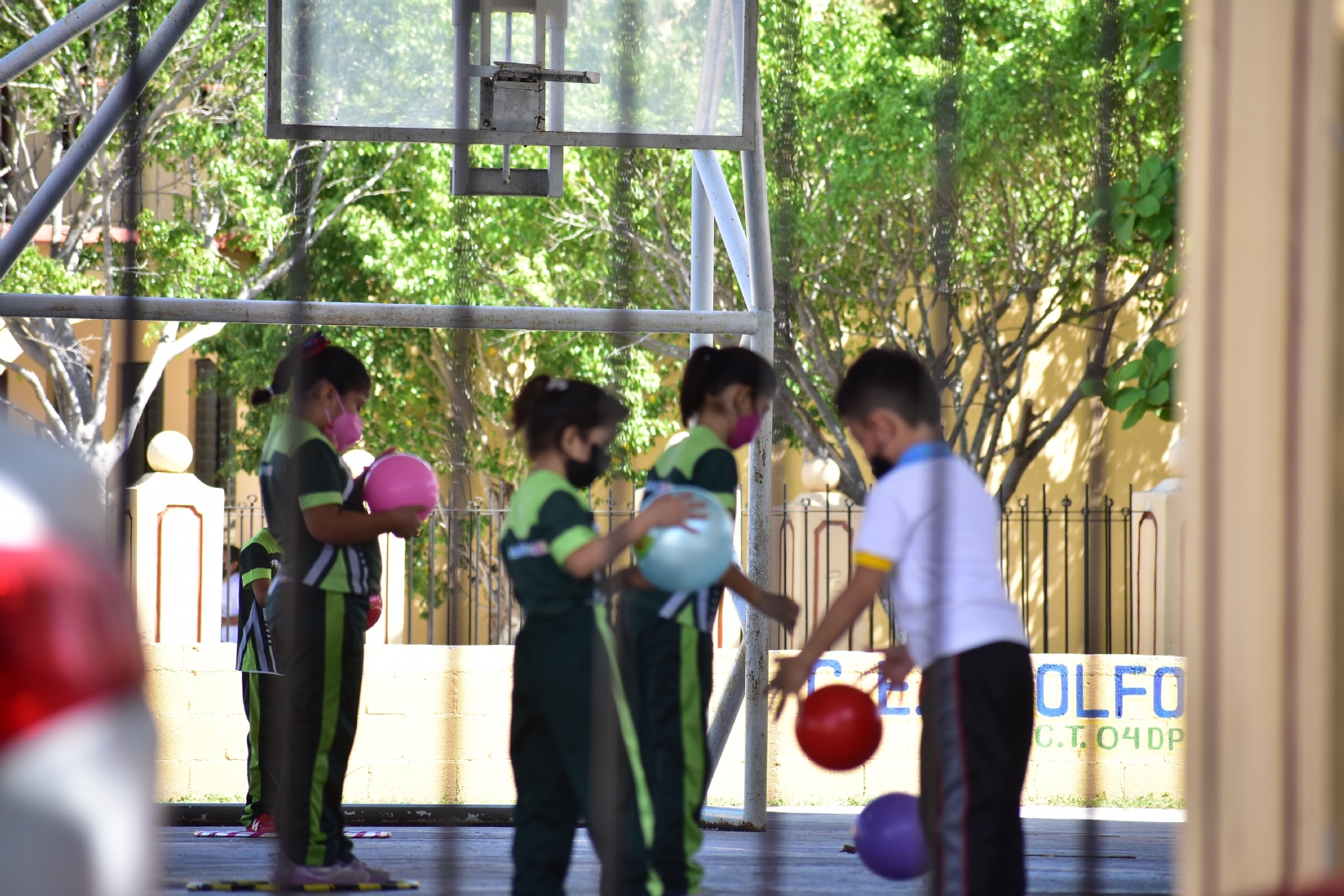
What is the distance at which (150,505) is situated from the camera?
9.80 metres

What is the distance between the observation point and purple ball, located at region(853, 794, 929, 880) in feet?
11.3

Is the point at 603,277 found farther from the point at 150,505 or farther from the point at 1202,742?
the point at 1202,742

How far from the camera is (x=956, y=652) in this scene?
10.2 ft

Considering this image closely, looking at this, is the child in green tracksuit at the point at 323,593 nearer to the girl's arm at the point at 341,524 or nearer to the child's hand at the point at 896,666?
the girl's arm at the point at 341,524

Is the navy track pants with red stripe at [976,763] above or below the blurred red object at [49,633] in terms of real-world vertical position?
below

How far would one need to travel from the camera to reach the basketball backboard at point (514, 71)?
535cm

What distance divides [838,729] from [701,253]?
9.93 ft

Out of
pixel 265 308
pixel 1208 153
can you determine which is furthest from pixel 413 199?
pixel 1208 153

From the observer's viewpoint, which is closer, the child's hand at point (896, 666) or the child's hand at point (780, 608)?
the child's hand at point (896, 666)

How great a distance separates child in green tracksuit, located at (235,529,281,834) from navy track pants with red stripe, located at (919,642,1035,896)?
257 cm

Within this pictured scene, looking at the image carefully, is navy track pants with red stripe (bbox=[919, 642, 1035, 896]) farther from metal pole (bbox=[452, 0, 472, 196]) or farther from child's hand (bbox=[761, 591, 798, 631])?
metal pole (bbox=[452, 0, 472, 196])

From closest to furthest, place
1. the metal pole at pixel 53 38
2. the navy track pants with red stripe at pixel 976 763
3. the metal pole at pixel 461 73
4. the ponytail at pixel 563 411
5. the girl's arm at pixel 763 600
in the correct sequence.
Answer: the navy track pants with red stripe at pixel 976 763 < the ponytail at pixel 563 411 < the girl's arm at pixel 763 600 < the metal pole at pixel 53 38 < the metal pole at pixel 461 73

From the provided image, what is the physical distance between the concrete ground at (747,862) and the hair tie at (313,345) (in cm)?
127

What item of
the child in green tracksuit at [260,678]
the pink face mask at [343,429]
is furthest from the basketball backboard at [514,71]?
the child in green tracksuit at [260,678]
